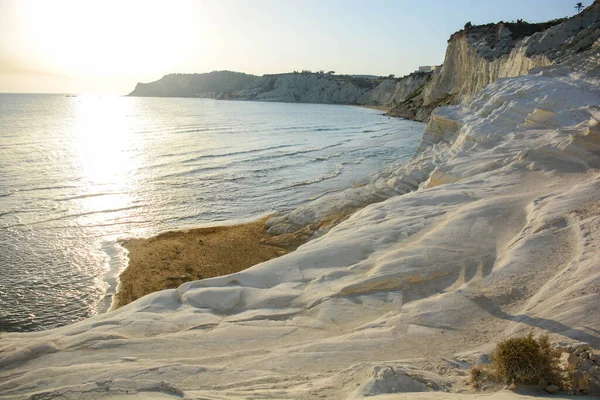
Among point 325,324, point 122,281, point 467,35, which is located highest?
point 467,35

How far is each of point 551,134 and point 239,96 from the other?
171m

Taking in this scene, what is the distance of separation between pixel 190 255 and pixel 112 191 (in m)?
10.2

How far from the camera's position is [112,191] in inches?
827

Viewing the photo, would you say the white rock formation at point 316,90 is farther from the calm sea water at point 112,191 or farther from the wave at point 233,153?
the calm sea water at point 112,191

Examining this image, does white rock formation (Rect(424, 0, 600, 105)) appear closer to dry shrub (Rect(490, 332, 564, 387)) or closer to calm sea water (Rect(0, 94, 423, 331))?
calm sea water (Rect(0, 94, 423, 331))

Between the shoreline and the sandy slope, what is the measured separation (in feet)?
10.8

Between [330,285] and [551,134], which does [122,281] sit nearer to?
[330,285]

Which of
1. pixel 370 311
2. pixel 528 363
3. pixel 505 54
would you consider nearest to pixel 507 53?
pixel 505 54

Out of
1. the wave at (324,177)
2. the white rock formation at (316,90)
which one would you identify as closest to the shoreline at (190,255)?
the wave at (324,177)

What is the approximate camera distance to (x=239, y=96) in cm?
17538

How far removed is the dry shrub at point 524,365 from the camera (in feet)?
14.1

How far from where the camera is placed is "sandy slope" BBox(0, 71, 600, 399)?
200 inches

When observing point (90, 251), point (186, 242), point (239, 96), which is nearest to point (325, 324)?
point (186, 242)

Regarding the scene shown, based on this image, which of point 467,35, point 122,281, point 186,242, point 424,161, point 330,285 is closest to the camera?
point 330,285
